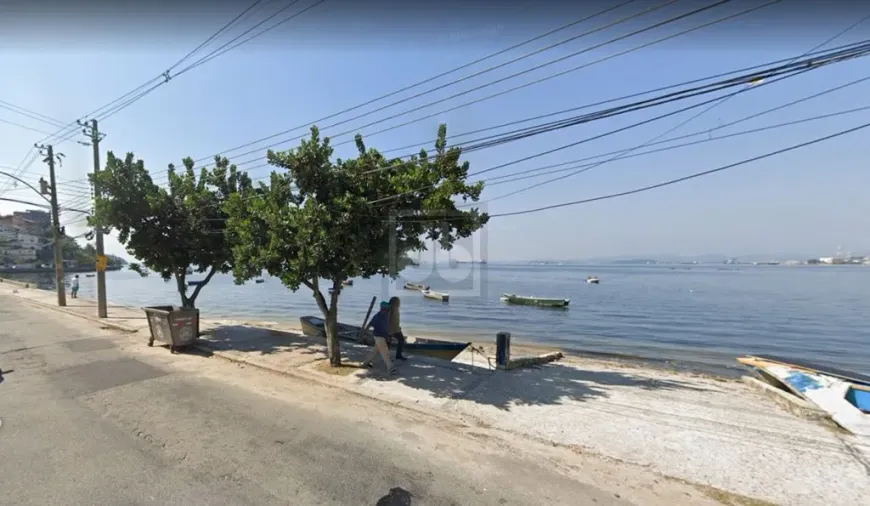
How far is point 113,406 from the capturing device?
5.92 metres

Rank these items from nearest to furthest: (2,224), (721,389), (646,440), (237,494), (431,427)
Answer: (237,494) → (646,440) → (431,427) → (721,389) → (2,224)

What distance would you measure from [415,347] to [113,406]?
7.59 meters

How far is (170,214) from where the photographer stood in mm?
11805

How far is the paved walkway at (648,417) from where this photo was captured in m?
4.07

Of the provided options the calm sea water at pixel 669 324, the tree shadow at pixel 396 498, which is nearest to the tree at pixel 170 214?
the tree shadow at pixel 396 498

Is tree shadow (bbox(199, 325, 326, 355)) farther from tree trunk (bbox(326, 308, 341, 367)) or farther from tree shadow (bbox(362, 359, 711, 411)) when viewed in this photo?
tree shadow (bbox(362, 359, 711, 411))

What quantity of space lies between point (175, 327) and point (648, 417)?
11.6 metres

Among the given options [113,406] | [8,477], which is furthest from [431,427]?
[113,406]

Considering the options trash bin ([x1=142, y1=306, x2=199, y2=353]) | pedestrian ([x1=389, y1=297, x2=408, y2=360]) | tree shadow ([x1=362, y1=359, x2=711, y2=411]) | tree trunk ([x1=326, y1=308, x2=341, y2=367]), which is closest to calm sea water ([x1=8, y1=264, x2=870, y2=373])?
tree shadow ([x1=362, y1=359, x2=711, y2=411])

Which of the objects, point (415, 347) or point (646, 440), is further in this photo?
point (415, 347)

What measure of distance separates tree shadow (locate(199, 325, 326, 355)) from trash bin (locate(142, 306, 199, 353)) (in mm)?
713

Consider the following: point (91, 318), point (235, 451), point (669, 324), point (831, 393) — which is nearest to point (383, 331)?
point (235, 451)

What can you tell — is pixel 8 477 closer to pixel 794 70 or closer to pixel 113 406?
pixel 113 406

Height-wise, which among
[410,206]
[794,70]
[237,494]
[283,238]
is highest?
[794,70]
